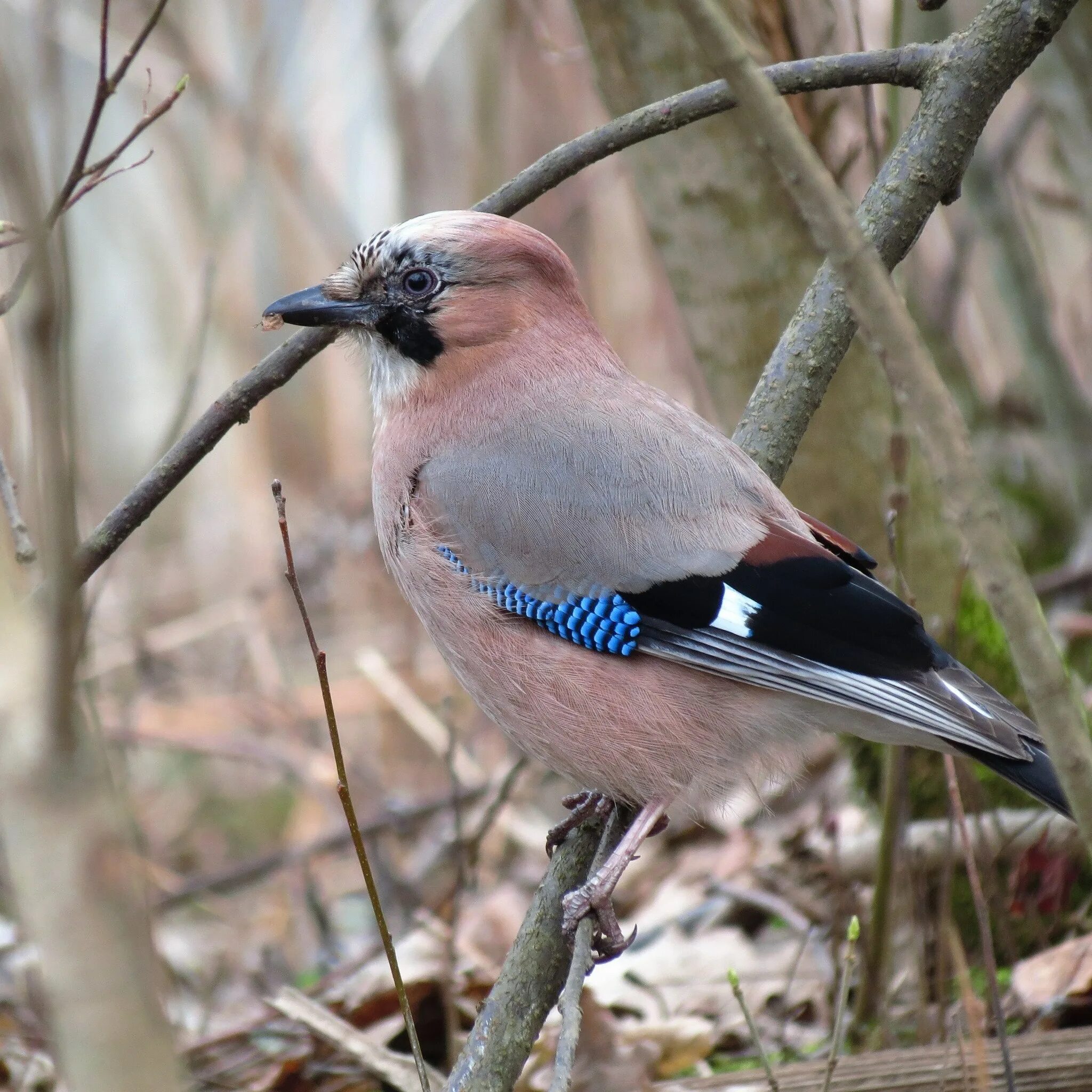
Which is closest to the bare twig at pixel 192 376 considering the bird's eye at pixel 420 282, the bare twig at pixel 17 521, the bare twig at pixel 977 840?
the bird's eye at pixel 420 282

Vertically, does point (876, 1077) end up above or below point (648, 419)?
below

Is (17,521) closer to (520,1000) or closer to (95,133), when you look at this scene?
(95,133)

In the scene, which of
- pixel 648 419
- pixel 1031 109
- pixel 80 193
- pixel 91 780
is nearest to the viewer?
pixel 91 780

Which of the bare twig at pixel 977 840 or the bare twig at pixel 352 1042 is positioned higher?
the bare twig at pixel 352 1042

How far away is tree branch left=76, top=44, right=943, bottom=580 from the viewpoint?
2734mm

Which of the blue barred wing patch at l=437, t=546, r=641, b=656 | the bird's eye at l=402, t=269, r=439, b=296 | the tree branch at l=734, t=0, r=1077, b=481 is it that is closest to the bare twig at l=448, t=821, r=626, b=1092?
the blue barred wing patch at l=437, t=546, r=641, b=656

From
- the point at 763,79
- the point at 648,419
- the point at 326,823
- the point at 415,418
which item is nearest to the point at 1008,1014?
the point at 648,419

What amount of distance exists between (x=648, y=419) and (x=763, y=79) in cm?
154

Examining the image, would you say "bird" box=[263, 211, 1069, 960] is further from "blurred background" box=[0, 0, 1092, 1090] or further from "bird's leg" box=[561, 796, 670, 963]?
"blurred background" box=[0, 0, 1092, 1090]

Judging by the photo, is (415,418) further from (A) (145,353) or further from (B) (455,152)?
(A) (145,353)

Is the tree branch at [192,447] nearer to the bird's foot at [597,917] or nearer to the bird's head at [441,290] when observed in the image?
the bird's head at [441,290]

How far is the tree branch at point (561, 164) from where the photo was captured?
8.97ft

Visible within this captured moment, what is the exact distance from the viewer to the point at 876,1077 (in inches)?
109

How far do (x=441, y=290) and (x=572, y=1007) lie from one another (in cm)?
191
